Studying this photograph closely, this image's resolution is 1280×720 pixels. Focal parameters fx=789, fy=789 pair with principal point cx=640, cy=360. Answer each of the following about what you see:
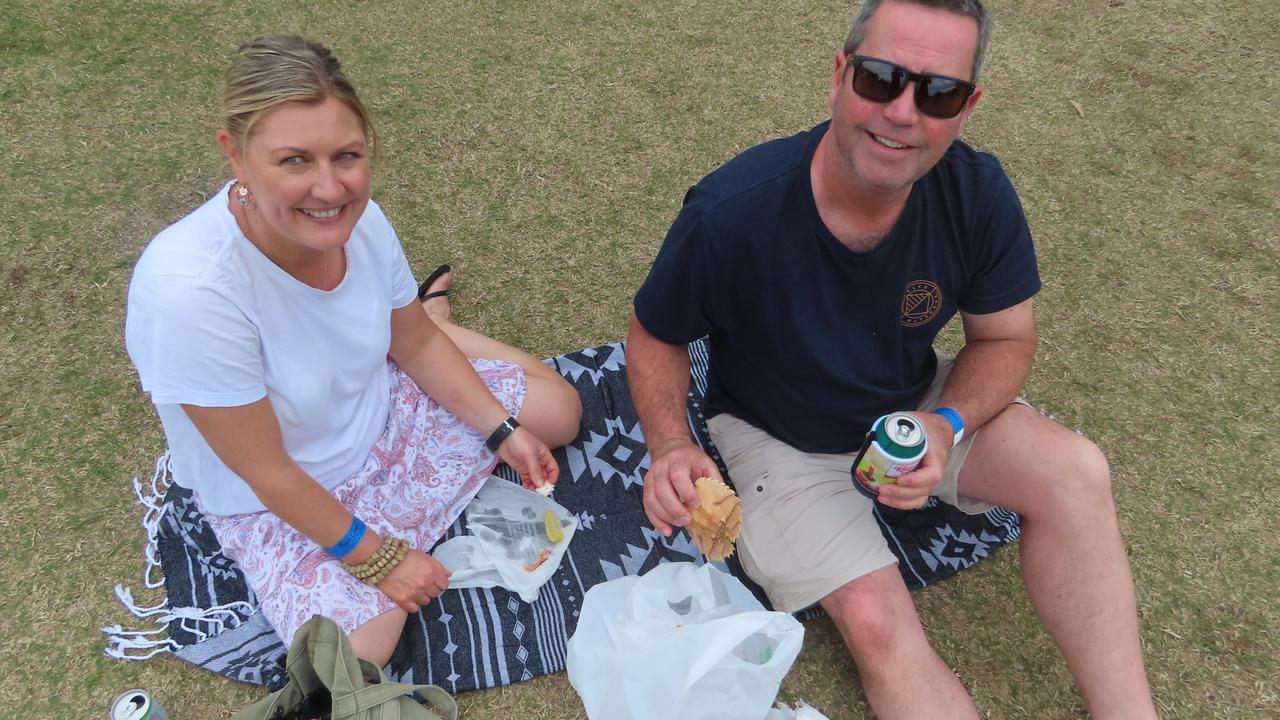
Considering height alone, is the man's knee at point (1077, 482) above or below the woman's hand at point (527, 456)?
above

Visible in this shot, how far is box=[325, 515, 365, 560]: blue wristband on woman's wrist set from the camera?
8.02 ft

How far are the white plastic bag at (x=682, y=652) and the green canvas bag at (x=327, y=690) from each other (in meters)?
0.53

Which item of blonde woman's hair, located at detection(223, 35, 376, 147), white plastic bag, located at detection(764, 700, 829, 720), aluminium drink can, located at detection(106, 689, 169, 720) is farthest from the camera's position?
white plastic bag, located at detection(764, 700, 829, 720)

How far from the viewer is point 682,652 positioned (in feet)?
7.52

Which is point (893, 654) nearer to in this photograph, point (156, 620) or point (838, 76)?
point (838, 76)

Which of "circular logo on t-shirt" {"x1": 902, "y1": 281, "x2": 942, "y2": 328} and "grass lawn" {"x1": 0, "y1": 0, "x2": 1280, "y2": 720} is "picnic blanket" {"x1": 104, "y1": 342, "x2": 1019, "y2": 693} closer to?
"grass lawn" {"x1": 0, "y1": 0, "x2": 1280, "y2": 720}

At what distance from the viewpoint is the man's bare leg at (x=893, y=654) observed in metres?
2.24

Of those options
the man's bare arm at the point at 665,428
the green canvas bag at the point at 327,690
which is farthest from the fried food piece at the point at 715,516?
the green canvas bag at the point at 327,690

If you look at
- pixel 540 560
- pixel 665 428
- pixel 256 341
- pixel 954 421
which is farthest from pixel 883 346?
pixel 256 341

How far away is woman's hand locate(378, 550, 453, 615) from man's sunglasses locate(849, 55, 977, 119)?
195cm

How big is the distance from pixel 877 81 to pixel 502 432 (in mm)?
1702

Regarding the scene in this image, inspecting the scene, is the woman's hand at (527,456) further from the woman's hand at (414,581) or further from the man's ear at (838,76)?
the man's ear at (838,76)

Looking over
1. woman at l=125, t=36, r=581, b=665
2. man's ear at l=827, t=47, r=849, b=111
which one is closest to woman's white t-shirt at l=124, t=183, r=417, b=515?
woman at l=125, t=36, r=581, b=665

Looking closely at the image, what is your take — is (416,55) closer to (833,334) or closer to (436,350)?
(436,350)
